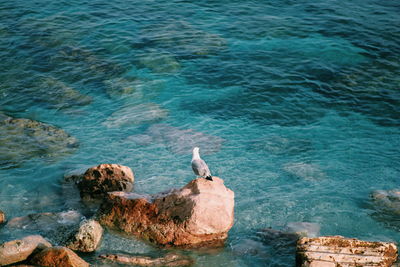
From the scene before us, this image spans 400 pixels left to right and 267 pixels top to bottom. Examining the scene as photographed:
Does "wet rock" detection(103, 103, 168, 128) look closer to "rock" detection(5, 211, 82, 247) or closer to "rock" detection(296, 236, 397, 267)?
"rock" detection(5, 211, 82, 247)

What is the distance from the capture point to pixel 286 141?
45.6 ft

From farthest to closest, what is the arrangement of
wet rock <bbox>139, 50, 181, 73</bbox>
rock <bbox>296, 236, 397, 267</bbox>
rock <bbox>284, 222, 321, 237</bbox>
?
wet rock <bbox>139, 50, 181, 73</bbox> → rock <bbox>284, 222, 321, 237</bbox> → rock <bbox>296, 236, 397, 267</bbox>

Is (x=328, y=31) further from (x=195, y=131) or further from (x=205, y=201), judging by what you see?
(x=205, y=201)

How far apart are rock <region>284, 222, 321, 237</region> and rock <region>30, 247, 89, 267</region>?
175 inches

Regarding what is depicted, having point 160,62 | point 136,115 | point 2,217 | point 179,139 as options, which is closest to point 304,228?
point 179,139

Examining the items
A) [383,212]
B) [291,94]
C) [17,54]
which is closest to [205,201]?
[383,212]

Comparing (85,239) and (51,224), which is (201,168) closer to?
(85,239)

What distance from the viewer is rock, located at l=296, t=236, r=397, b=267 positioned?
8.15 metres

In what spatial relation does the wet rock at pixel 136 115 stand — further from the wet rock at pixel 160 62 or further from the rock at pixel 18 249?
the rock at pixel 18 249

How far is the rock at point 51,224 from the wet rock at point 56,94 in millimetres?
6676

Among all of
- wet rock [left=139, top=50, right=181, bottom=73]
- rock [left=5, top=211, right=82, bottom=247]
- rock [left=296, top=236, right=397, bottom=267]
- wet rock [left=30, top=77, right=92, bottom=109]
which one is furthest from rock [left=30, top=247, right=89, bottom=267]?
wet rock [left=139, top=50, right=181, bottom=73]

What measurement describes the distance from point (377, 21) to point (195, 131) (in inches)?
501

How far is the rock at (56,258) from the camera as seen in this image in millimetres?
7773

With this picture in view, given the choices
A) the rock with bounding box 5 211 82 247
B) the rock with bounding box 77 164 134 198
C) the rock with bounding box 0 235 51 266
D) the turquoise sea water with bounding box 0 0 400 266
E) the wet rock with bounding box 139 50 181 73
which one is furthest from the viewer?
the wet rock with bounding box 139 50 181 73
